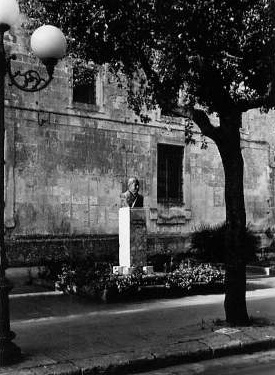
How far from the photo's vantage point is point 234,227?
8.20m

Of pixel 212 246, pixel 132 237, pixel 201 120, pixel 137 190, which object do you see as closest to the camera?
pixel 201 120

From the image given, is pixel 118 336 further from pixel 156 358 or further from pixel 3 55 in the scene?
pixel 3 55

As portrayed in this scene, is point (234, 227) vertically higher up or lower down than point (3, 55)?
lower down

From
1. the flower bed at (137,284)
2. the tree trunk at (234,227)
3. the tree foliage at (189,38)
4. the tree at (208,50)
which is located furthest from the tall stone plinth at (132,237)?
the tree trunk at (234,227)

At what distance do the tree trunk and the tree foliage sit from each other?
0.45 metres

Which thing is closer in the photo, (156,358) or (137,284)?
(156,358)

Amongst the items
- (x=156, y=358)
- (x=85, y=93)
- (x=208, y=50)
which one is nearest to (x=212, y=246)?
(x=85, y=93)

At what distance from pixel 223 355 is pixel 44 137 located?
1013 centimetres

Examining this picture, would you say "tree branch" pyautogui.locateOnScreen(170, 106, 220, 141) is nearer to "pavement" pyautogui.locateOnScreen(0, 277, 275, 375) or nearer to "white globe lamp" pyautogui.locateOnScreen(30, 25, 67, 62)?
"pavement" pyautogui.locateOnScreen(0, 277, 275, 375)

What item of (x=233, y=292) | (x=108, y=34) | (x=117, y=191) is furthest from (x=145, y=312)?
(x=117, y=191)

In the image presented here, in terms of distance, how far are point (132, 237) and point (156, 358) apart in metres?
6.81

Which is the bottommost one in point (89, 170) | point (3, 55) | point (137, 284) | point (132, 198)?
point (137, 284)

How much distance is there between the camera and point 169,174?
741 inches

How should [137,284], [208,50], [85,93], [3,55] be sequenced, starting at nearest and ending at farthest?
1. [3,55]
2. [208,50]
3. [137,284]
4. [85,93]
